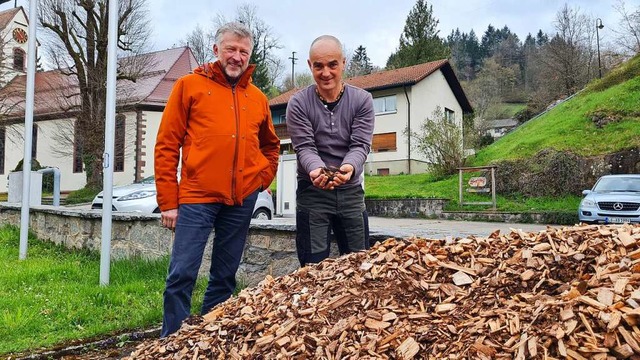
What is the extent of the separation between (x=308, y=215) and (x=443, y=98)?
3299 cm

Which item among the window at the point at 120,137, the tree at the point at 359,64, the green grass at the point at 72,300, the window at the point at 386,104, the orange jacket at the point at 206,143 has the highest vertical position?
the tree at the point at 359,64

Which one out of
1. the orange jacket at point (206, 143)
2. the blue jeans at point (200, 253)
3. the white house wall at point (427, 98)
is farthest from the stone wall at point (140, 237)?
the white house wall at point (427, 98)

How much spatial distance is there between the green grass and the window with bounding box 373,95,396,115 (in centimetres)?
2684

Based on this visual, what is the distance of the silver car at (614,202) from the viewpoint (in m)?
10.9

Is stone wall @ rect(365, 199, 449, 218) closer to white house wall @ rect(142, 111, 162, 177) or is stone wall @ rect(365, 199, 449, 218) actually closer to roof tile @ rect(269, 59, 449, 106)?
roof tile @ rect(269, 59, 449, 106)

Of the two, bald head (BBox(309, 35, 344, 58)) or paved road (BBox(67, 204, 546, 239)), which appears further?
paved road (BBox(67, 204, 546, 239))

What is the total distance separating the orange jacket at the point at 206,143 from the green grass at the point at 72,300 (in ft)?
4.73

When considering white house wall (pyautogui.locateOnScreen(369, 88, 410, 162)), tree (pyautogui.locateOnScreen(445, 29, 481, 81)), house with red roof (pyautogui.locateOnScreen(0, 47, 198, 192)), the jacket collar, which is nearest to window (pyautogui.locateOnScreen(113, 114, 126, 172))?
house with red roof (pyautogui.locateOnScreen(0, 47, 198, 192))

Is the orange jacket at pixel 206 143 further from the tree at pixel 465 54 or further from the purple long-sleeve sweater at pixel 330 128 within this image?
the tree at pixel 465 54

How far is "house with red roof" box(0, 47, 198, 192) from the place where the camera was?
1070 inches

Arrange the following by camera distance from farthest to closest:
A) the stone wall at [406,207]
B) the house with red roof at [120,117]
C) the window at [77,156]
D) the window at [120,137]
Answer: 1. the window at [120,137]
2. the window at [77,156]
3. the house with red roof at [120,117]
4. the stone wall at [406,207]

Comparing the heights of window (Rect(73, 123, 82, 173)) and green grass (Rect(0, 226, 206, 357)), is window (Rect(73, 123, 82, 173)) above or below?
above

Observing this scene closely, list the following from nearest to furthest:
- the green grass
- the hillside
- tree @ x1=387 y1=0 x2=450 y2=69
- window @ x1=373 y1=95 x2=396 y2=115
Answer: the green grass → the hillside → window @ x1=373 y1=95 x2=396 y2=115 → tree @ x1=387 y1=0 x2=450 y2=69

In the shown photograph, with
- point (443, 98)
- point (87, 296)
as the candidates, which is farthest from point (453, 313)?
point (443, 98)
